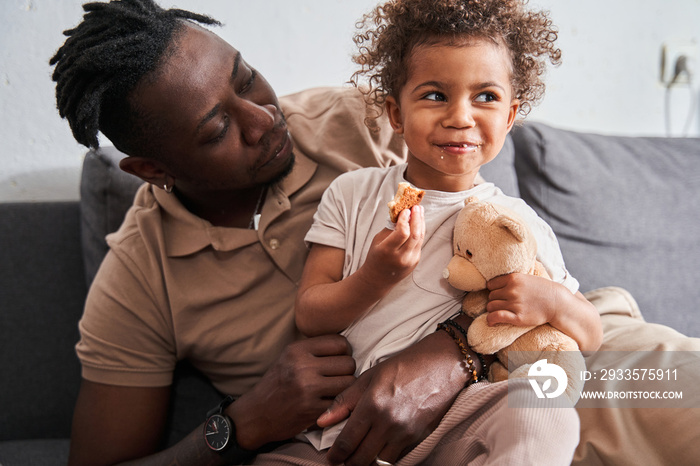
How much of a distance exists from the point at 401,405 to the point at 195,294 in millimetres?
493

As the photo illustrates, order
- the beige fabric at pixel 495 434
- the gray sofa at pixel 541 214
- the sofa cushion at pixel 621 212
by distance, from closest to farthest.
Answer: the beige fabric at pixel 495 434
the gray sofa at pixel 541 214
the sofa cushion at pixel 621 212

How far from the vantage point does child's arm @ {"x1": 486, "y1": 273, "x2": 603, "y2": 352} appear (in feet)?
2.72

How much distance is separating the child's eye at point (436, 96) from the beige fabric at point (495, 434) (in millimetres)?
465

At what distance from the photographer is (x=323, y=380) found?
0.97 metres

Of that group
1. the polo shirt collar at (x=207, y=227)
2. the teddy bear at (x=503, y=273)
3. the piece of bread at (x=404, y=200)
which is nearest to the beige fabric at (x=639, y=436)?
the teddy bear at (x=503, y=273)

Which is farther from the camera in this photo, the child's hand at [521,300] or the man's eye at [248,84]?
the man's eye at [248,84]

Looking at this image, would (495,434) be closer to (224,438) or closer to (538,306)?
(538,306)

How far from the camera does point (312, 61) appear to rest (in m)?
1.62

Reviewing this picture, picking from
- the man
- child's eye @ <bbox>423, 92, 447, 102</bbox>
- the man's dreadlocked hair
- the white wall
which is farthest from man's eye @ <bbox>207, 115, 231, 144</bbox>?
the white wall

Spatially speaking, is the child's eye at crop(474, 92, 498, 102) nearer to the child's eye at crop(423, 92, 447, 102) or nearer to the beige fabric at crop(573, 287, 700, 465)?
the child's eye at crop(423, 92, 447, 102)

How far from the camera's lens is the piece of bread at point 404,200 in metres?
0.82

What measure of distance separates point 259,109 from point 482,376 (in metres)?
0.64

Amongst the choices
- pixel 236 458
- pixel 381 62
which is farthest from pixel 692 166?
pixel 236 458

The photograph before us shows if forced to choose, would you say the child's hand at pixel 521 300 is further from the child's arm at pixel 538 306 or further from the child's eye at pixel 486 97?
the child's eye at pixel 486 97
